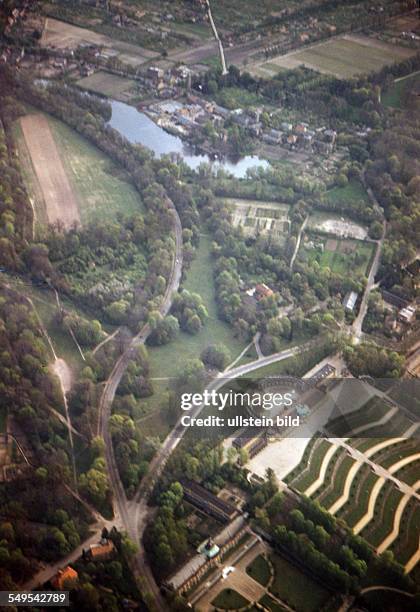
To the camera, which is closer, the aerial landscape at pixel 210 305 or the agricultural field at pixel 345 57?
the aerial landscape at pixel 210 305

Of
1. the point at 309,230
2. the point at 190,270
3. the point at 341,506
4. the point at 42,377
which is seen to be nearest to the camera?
the point at 341,506

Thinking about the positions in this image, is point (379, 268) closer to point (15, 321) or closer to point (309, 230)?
point (309, 230)

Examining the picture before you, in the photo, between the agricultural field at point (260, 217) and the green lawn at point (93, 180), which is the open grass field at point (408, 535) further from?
the green lawn at point (93, 180)

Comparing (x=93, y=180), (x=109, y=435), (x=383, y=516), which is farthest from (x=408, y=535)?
(x=93, y=180)

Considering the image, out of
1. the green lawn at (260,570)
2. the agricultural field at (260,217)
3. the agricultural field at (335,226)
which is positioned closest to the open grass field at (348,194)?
the agricultural field at (335,226)

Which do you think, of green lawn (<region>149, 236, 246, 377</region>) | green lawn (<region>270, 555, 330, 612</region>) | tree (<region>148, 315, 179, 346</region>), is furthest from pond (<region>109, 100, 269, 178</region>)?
green lawn (<region>270, 555, 330, 612</region>)

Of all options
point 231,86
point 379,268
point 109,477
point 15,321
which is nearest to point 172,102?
point 231,86
